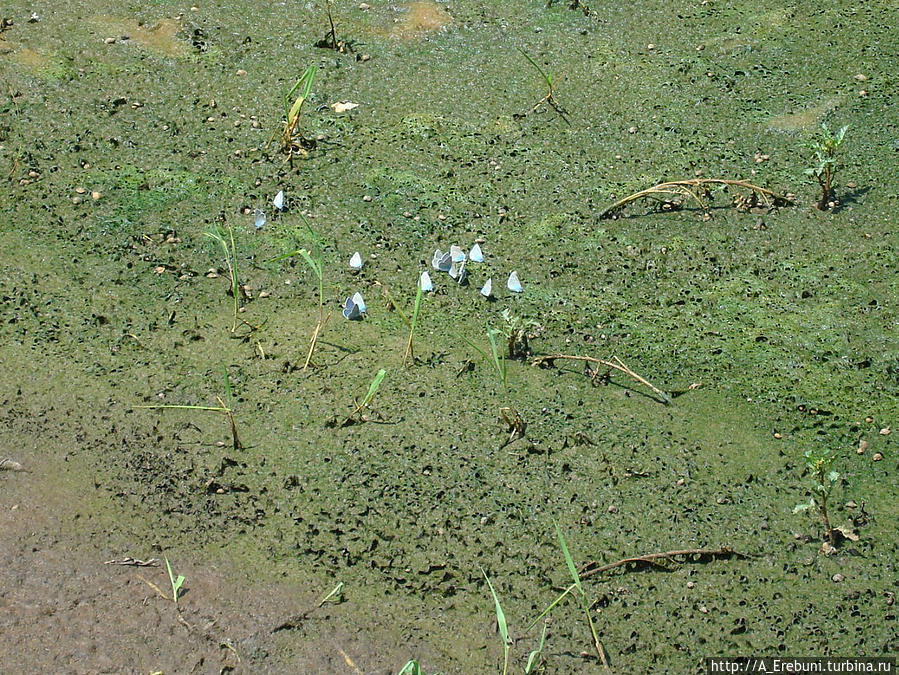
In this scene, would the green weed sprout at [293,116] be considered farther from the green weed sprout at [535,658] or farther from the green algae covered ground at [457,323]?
the green weed sprout at [535,658]

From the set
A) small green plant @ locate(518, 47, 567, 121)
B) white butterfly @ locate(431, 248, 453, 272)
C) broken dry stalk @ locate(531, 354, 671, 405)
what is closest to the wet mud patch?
small green plant @ locate(518, 47, 567, 121)

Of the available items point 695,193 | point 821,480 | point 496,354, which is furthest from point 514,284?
point 821,480

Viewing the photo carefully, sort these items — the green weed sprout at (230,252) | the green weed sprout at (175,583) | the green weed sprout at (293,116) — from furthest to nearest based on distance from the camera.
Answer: the green weed sprout at (293,116) → the green weed sprout at (230,252) → the green weed sprout at (175,583)

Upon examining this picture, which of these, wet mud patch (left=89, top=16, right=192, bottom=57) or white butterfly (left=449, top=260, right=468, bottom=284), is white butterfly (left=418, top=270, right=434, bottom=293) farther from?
wet mud patch (left=89, top=16, right=192, bottom=57)

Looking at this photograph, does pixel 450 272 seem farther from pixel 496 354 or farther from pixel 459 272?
pixel 496 354

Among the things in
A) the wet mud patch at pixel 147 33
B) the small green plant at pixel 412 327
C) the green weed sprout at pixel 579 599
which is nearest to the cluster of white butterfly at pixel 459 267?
the small green plant at pixel 412 327

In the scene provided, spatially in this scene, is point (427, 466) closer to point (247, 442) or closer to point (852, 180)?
point (247, 442)
